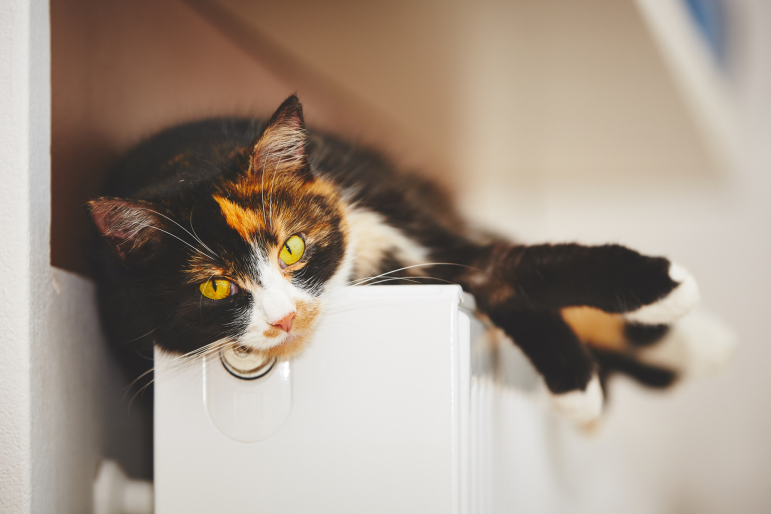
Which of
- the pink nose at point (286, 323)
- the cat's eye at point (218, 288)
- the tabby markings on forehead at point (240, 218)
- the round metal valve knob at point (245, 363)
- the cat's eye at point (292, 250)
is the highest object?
Answer: the tabby markings on forehead at point (240, 218)

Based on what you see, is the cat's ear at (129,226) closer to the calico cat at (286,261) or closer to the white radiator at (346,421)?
the calico cat at (286,261)

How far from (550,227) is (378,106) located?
2.10ft

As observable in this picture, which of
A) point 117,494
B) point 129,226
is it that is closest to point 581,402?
point 129,226

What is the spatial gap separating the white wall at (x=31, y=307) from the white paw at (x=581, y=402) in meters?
0.75

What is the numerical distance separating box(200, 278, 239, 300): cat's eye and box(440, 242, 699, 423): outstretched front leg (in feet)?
1.19

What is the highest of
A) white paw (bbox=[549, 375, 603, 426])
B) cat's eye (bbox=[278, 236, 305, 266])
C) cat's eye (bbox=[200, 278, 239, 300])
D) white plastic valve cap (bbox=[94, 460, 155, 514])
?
cat's eye (bbox=[278, 236, 305, 266])

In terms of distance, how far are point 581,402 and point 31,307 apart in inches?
31.8

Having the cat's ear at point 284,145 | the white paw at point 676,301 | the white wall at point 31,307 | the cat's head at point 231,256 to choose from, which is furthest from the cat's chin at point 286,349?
the white paw at point 676,301

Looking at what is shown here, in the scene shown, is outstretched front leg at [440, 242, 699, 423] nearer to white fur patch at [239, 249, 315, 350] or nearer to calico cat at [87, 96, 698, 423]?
calico cat at [87, 96, 698, 423]

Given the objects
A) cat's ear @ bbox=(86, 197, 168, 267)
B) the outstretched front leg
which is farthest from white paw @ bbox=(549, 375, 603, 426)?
cat's ear @ bbox=(86, 197, 168, 267)

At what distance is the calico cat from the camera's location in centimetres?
60

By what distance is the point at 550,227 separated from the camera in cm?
143

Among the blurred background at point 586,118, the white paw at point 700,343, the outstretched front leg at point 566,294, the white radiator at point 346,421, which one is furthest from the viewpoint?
the blurred background at point 586,118

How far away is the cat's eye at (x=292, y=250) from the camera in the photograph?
2.09ft
